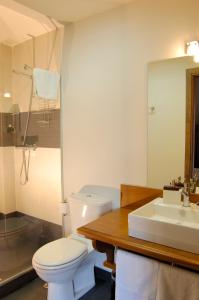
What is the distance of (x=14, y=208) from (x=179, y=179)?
7.44 ft

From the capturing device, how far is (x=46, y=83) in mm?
2387

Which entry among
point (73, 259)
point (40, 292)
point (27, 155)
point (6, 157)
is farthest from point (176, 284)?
point (6, 157)

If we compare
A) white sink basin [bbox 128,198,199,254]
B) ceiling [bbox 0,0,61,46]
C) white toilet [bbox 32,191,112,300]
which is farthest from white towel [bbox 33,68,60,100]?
white sink basin [bbox 128,198,199,254]

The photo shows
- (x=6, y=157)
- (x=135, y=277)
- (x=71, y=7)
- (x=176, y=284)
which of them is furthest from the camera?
(x=6, y=157)

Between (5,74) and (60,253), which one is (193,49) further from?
(5,74)

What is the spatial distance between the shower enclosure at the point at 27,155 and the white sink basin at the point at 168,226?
1.31m

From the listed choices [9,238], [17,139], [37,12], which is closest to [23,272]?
[9,238]

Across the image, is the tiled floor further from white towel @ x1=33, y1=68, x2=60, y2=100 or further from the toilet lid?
white towel @ x1=33, y1=68, x2=60, y2=100

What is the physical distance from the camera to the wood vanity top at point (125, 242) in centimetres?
121

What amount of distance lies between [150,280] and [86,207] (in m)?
0.90

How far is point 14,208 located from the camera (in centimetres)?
320

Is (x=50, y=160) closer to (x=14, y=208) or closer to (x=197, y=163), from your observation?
(x=14, y=208)

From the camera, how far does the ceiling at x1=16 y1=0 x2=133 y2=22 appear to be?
1.97 m

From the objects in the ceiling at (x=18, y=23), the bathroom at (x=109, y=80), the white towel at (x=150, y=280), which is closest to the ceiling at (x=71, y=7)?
the bathroom at (x=109, y=80)
